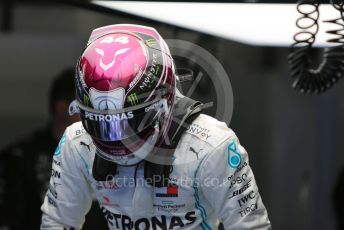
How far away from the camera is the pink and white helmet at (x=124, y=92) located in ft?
4.98

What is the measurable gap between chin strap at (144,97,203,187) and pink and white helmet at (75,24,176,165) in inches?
1.4

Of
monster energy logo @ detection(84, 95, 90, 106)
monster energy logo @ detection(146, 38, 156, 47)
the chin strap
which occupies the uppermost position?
monster energy logo @ detection(146, 38, 156, 47)

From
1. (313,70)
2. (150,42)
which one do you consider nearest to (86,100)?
(150,42)

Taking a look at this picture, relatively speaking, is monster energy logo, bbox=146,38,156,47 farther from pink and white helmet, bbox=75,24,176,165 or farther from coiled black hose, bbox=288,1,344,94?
coiled black hose, bbox=288,1,344,94

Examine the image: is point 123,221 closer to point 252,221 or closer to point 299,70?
point 252,221

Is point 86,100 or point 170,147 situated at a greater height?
point 86,100

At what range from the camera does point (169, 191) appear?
166cm

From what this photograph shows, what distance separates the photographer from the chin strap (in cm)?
164

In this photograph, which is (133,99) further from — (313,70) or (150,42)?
(313,70)

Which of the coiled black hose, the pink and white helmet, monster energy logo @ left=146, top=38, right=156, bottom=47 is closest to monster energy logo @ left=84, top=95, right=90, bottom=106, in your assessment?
the pink and white helmet

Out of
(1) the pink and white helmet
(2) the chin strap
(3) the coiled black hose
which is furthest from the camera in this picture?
(3) the coiled black hose

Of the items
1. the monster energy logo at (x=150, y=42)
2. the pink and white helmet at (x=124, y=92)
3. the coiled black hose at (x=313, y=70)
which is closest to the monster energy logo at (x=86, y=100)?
the pink and white helmet at (x=124, y=92)

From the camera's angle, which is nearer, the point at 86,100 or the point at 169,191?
the point at 86,100

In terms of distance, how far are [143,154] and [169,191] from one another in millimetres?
102
